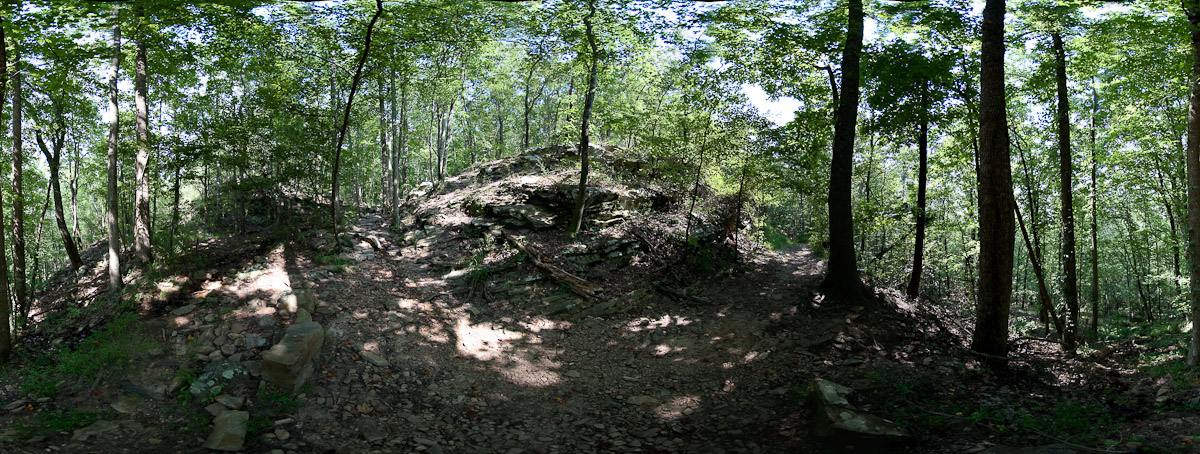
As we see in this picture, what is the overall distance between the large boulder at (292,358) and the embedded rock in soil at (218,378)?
1.18ft

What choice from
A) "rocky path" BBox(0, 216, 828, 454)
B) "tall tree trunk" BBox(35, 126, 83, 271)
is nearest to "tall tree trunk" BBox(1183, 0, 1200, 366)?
"rocky path" BBox(0, 216, 828, 454)

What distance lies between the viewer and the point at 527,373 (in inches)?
291

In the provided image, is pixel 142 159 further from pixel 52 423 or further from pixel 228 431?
pixel 228 431

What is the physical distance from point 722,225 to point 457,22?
8.92 m

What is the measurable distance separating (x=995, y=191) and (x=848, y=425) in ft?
13.3

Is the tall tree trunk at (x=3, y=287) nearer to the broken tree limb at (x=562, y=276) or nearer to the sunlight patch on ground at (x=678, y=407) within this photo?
the broken tree limb at (x=562, y=276)

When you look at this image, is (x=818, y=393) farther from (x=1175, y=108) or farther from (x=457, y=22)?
(x=1175, y=108)

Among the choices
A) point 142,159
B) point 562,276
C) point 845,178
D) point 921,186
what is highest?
point 142,159

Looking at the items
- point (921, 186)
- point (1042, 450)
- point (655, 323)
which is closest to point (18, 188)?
point (655, 323)

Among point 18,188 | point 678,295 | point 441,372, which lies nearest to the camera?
point 18,188

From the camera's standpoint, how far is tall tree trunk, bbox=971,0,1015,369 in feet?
21.1

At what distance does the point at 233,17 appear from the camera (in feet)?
29.0

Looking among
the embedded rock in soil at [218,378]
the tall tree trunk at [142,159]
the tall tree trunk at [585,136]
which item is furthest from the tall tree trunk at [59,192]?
the tall tree trunk at [585,136]

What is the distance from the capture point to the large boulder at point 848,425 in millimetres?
4625
